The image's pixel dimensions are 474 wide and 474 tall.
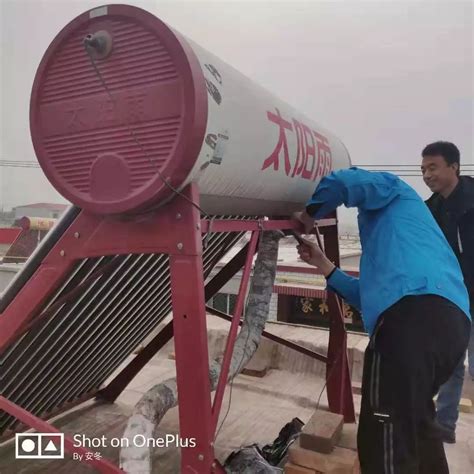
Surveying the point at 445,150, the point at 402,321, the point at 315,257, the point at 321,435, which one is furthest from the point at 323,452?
the point at 445,150

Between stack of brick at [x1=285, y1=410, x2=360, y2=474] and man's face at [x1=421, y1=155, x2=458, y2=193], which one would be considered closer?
stack of brick at [x1=285, y1=410, x2=360, y2=474]

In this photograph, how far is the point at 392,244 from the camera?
8.23 feet

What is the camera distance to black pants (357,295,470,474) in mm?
2324

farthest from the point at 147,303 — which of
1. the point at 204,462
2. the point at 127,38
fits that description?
the point at 127,38

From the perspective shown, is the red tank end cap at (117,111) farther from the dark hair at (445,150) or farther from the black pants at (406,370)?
the dark hair at (445,150)

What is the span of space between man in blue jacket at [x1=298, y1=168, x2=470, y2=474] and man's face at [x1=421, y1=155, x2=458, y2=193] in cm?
149

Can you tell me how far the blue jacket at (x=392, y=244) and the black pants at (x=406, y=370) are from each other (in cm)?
8

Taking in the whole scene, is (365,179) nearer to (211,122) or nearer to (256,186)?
(256,186)

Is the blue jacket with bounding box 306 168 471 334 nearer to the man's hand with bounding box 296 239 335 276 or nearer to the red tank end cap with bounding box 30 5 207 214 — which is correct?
the man's hand with bounding box 296 239 335 276

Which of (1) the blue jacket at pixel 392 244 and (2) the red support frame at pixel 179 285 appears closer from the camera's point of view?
(2) the red support frame at pixel 179 285

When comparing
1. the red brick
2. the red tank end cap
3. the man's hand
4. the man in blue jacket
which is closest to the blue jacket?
the man in blue jacket

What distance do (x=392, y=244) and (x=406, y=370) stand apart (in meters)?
0.65

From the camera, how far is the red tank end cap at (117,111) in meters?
2.10

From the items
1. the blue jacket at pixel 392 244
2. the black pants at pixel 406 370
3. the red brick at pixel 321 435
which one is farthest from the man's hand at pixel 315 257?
the red brick at pixel 321 435
